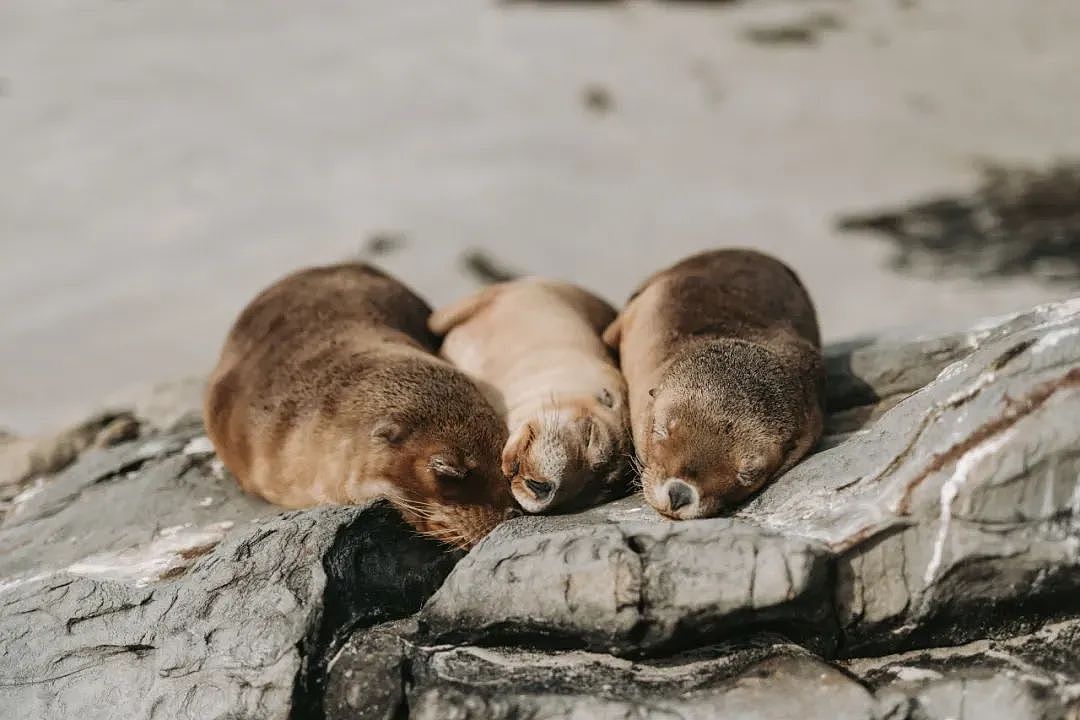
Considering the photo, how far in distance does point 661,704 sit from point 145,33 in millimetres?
14716

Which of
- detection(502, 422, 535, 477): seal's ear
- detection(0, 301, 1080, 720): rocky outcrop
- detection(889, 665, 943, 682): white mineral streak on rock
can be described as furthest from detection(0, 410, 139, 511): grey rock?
detection(889, 665, 943, 682): white mineral streak on rock

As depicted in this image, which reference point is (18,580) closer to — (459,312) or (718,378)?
(459,312)

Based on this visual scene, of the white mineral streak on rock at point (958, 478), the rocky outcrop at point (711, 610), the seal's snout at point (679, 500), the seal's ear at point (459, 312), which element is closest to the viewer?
the rocky outcrop at point (711, 610)

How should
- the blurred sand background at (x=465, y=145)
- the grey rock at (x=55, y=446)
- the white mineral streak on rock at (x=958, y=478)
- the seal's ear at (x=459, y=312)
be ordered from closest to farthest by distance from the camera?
the white mineral streak on rock at (x=958, y=478) → the seal's ear at (x=459, y=312) → the grey rock at (x=55, y=446) → the blurred sand background at (x=465, y=145)

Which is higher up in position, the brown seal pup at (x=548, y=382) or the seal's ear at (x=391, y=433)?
the seal's ear at (x=391, y=433)

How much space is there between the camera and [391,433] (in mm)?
5016

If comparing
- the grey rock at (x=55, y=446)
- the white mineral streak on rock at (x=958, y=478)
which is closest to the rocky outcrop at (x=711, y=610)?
the white mineral streak on rock at (x=958, y=478)

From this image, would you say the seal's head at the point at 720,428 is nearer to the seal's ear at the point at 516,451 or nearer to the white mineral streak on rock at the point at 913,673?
the seal's ear at the point at 516,451

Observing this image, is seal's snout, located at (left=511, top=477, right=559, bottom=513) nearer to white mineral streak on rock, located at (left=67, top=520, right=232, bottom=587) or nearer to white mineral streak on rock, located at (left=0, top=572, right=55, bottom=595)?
white mineral streak on rock, located at (left=67, top=520, right=232, bottom=587)

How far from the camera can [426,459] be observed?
490 cm

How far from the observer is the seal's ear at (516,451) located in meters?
4.85

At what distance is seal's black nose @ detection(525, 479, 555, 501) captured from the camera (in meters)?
4.74

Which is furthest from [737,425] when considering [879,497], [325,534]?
[325,534]

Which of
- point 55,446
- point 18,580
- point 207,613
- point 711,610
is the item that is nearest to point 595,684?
point 711,610
